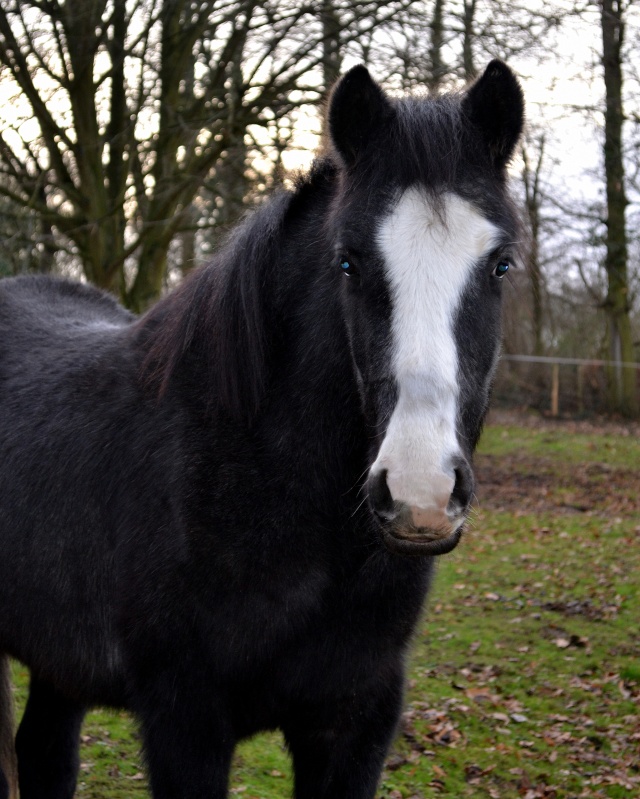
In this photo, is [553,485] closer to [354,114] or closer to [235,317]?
[235,317]

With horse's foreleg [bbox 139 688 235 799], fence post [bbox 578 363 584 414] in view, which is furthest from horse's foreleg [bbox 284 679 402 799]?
fence post [bbox 578 363 584 414]

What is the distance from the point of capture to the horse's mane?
9.04ft

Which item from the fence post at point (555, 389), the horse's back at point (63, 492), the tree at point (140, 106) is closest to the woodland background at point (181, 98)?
the tree at point (140, 106)

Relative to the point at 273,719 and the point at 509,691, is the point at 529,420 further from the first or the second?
the point at 273,719

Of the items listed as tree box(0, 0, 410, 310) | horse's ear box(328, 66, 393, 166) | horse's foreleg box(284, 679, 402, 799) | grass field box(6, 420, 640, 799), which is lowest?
grass field box(6, 420, 640, 799)

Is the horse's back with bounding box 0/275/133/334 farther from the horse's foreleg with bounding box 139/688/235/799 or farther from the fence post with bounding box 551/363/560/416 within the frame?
the fence post with bounding box 551/363/560/416

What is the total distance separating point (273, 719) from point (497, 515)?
30.5 feet

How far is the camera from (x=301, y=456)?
272 cm

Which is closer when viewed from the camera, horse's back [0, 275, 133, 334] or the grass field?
horse's back [0, 275, 133, 334]

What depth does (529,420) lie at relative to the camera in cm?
2053

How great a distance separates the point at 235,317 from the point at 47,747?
242 centimetres

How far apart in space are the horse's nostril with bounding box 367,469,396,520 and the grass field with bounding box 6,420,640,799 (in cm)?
150

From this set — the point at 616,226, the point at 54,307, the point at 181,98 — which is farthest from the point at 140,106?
the point at 616,226

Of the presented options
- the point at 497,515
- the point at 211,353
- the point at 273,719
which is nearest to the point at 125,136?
the point at 497,515
